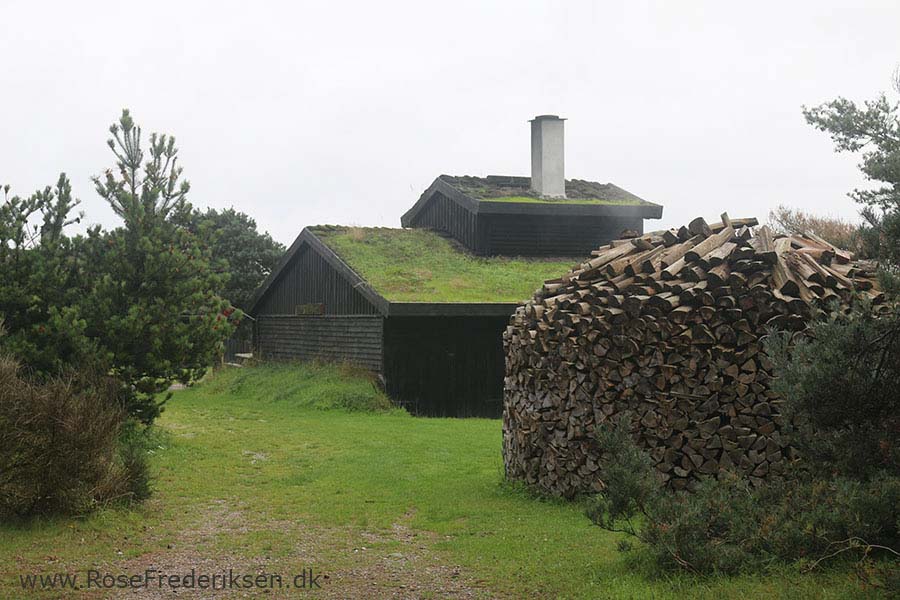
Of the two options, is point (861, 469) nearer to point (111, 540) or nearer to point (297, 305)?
point (111, 540)

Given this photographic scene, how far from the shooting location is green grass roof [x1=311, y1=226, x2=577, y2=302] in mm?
21219

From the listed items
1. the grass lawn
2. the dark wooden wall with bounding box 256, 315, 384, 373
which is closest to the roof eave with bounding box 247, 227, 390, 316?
the dark wooden wall with bounding box 256, 315, 384, 373

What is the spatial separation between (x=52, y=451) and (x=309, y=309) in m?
17.5

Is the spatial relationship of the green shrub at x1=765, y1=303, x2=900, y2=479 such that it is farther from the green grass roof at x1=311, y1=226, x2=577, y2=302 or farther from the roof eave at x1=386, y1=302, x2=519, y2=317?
the green grass roof at x1=311, y1=226, x2=577, y2=302

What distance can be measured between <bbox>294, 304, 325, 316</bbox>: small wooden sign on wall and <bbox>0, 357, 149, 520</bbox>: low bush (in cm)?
1595

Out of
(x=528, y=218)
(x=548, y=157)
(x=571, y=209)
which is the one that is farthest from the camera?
(x=548, y=157)

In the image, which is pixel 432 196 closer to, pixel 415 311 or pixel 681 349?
pixel 415 311

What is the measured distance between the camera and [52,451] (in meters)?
8.70

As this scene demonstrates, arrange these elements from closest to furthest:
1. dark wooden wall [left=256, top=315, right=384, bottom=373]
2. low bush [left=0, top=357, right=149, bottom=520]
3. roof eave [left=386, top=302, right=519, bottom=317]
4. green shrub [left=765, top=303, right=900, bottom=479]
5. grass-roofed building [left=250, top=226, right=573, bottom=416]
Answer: green shrub [left=765, top=303, right=900, bottom=479]
low bush [left=0, top=357, right=149, bottom=520]
roof eave [left=386, top=302, right=519, bottom=317]
grass-roofed building [left=250, top=226, right=573, bottom=416]
dark wooden wall [left=256, top=315, right=384, bottom=373]

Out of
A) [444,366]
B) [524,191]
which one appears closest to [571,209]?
[524,191]

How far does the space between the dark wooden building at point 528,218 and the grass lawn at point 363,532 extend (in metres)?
12.3

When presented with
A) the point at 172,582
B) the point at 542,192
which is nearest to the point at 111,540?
the point at 172,582

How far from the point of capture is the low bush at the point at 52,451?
332 inches

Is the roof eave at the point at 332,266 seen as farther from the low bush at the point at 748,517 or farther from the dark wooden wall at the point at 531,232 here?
the low bush at the point at 748,517
